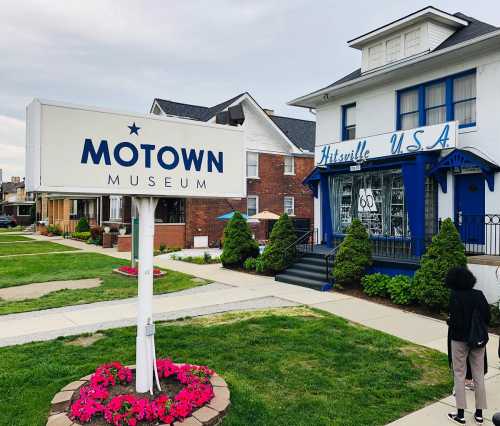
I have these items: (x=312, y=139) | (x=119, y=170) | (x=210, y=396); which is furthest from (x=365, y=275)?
(x=312, y=139)

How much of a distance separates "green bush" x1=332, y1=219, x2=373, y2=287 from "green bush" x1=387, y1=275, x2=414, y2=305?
1150 millimetres

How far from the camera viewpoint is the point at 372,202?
14.8 metres

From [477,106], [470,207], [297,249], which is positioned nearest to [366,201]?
[297,249]

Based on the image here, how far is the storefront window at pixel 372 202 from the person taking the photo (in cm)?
1437

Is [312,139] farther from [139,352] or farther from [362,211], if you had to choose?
[139,352]

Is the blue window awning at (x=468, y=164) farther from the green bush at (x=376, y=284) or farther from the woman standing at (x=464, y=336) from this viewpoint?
the woman standing at (x=464, y=336)

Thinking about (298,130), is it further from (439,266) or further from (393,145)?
(439,266)

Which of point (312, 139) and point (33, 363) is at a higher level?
point (312, 139)

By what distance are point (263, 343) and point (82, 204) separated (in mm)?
35329

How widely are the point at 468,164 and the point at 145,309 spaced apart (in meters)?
10.4

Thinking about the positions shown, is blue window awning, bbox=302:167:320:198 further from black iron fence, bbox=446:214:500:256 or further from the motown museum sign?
the motown museum sign

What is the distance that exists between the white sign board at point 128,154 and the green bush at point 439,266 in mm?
6318

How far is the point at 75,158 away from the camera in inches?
168

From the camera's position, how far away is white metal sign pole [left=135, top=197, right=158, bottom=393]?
4.69m
